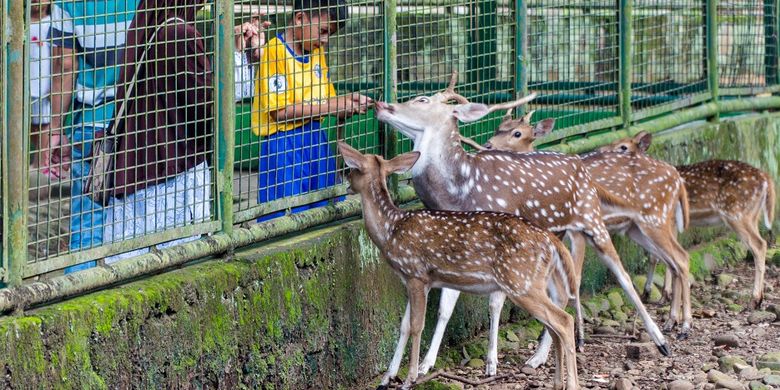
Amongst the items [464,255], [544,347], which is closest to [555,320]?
[464,255]

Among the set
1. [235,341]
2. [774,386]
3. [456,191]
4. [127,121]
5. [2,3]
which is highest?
[2,3]

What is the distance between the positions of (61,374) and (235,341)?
108 centimetres

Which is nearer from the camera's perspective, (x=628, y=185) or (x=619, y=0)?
(x=628, y=185)

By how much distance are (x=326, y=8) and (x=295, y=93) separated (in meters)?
0.47

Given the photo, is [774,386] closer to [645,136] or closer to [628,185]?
[628,185]

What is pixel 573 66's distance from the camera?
29.4 feet

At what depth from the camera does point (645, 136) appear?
8867 mm

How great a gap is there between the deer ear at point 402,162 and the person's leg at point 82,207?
Answer: 5.17ft

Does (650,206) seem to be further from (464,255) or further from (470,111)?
(464,255)

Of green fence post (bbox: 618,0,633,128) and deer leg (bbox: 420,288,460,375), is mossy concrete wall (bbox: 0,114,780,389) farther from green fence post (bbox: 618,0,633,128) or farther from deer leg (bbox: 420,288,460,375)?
green fence post (bbox: 618,0,633,128)

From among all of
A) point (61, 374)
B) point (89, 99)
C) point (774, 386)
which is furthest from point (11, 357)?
point (774, 386)

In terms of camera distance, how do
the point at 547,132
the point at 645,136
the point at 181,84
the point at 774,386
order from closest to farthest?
the point at 181,84
the point at 774,386
the point at 547,132
the point at 645,136

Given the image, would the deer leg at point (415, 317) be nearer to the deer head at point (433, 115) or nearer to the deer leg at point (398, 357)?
the deer leg at point (398, 357)

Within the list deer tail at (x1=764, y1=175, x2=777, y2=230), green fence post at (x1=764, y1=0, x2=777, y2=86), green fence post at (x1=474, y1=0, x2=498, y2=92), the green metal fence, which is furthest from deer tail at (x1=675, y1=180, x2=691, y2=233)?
green fence post at (x1=764, y1=0, x2=777, y2=86)
